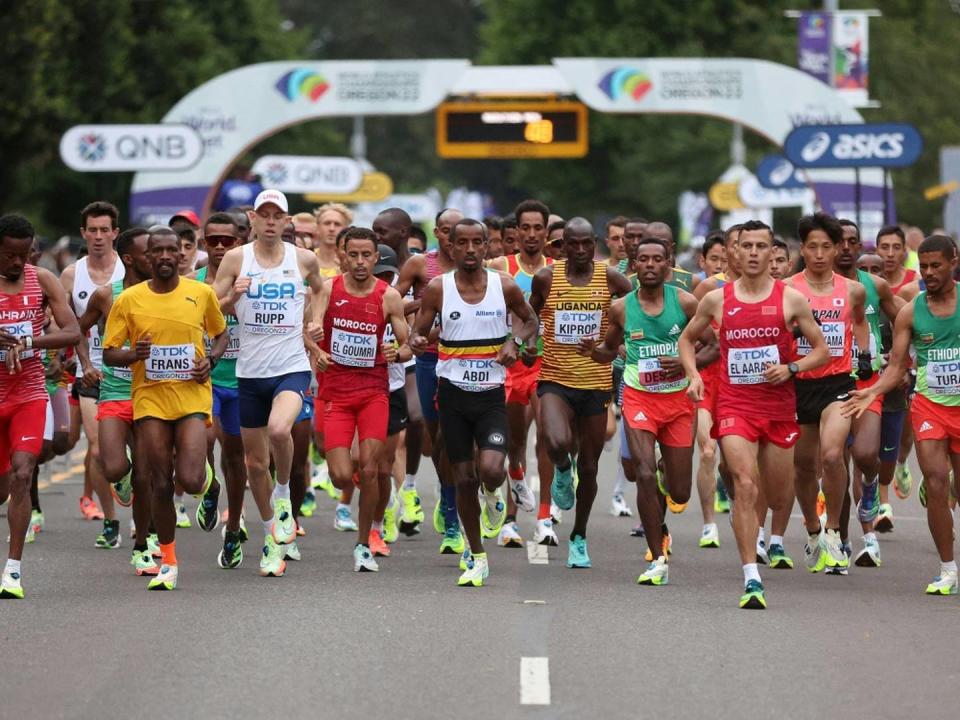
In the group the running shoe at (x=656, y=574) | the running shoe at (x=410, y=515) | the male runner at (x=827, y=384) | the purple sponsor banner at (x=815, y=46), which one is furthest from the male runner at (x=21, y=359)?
the purple sponsor banner at (x=815, y=46)

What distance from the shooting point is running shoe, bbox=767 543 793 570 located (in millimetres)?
13891

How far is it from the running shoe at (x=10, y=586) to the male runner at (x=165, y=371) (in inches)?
30.4

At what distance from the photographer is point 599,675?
9711 mm

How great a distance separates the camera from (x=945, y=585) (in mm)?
12602

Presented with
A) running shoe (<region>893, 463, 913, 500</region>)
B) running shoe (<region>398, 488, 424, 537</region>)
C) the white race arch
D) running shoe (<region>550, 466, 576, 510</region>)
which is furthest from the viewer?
the white race arch

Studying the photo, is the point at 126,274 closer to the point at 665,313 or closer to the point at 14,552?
the point at 14,552

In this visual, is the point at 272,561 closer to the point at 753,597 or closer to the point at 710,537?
the point at 753,597

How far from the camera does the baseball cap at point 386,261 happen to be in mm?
15055

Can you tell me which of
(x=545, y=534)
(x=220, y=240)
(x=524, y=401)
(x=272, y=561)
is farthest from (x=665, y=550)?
(x=220, y=240)

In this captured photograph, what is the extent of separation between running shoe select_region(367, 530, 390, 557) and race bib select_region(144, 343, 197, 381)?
2.27 metres

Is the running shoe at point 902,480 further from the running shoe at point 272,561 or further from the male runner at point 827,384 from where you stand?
the running shoe at point 272,561

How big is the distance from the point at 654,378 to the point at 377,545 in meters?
2.32

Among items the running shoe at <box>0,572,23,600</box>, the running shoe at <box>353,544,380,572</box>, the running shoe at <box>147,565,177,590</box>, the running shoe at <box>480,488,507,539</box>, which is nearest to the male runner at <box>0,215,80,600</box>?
the running shoe at <box>0,572,23,600</box>

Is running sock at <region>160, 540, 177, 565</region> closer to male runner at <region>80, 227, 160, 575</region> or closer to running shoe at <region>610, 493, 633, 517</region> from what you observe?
male runner at <region>80, 227, 160, 575</region>
